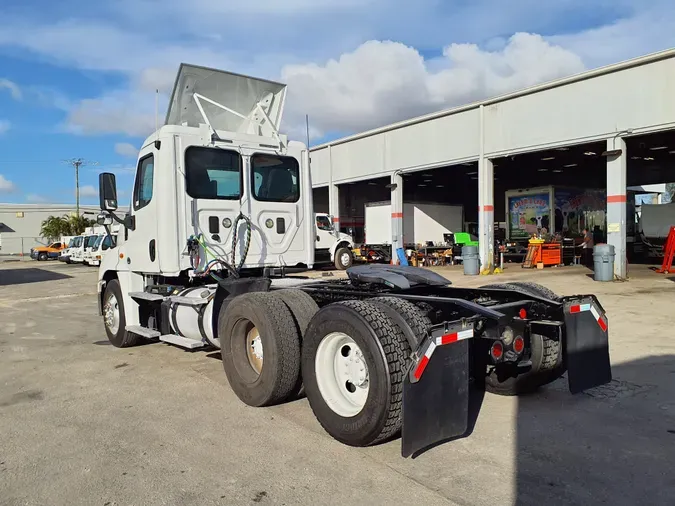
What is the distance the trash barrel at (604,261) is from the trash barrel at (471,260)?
4.37m

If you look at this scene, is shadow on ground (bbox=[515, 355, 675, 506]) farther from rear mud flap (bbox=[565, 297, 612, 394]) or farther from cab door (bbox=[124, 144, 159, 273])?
cab door (bbox=[124, 144, 159, 273])

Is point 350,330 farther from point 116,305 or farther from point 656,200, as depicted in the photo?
point 656,200

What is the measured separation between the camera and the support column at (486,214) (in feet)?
66.0

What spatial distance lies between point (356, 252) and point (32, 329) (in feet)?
55.9

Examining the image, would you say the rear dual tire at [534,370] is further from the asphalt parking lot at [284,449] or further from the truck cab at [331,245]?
the truck cab at [331,245]

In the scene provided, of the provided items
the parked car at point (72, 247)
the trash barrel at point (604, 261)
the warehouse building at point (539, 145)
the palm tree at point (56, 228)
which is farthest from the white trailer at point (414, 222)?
the palm tree at point (56, 228)

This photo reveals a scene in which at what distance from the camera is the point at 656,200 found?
4269cm

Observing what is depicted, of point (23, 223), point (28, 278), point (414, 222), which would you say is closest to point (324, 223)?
point (414, 222)

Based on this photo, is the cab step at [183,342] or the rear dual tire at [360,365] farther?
the cab step at [183,342]

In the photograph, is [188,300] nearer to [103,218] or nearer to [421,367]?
[103,218]

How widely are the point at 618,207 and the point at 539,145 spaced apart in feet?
11.8

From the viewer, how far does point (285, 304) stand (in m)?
4.93

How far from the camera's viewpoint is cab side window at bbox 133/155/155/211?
679 centimetres

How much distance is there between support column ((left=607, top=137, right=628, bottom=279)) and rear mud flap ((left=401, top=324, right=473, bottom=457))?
14605 mm
